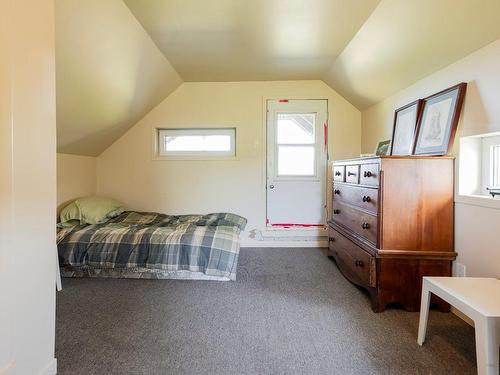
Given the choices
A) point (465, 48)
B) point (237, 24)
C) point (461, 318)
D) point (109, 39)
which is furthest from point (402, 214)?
point (109, 39)

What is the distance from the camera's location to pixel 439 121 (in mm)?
2008

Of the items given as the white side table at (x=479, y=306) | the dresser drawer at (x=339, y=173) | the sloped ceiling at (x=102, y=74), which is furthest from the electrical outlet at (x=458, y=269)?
the sloped ceiling at (x=102, y=74)

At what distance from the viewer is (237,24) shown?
2193 mm

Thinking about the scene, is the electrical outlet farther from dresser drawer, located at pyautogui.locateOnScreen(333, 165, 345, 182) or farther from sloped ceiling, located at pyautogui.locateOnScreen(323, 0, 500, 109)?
sloped ceiling, located at pyautogui.locateOnScreen(323, 0, 500, 109)

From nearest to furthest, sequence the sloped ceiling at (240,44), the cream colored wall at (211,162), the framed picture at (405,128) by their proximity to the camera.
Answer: the sloped ceiling at (240,44) → the framed picture at (405,128) → the cream colored wall at (211,162)

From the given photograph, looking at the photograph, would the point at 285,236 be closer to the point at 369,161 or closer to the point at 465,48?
the point at 369,161

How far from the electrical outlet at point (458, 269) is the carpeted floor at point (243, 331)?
0.31 metres

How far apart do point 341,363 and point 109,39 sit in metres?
2.77

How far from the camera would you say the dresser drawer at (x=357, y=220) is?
78.1 inches

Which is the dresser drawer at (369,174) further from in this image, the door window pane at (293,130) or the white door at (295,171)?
the door window pane at (293,130)

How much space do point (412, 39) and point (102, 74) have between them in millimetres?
2573

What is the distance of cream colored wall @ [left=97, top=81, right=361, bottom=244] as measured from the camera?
3.55 metres

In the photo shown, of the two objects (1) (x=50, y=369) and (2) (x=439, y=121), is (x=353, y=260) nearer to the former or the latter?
(2) (x=439, y=121)

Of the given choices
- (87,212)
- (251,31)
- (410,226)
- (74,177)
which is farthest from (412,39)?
(74,177)
